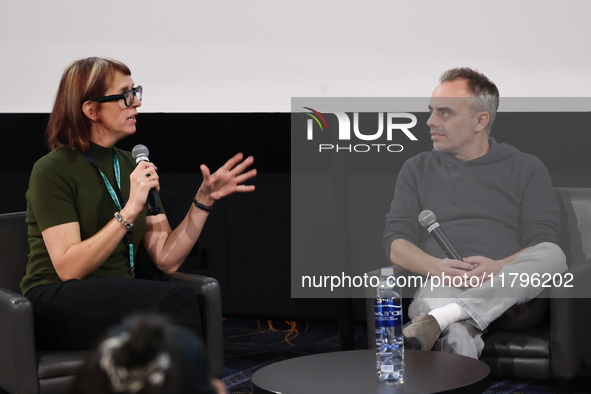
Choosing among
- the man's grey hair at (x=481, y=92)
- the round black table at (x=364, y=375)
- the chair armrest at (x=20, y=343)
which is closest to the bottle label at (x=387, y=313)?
the round black table at (x=364, y=375)

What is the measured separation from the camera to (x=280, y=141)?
357 centimetres

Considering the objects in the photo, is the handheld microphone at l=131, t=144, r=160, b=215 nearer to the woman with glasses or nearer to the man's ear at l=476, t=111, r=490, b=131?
the woman with glasses

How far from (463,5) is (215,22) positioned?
1111 millimetres

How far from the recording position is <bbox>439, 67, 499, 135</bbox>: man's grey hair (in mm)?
2791

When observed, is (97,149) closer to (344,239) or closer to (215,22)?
(215,22)

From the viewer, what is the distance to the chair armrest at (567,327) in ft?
7.45

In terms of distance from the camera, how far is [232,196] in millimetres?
3762

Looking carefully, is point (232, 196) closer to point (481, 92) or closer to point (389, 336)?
point (481, 92)

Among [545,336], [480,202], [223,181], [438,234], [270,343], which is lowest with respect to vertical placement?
[270,343]

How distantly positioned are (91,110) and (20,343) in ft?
2.50

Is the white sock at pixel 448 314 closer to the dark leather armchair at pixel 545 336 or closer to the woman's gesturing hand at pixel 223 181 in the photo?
the dark leather armchair at pixel 545 336

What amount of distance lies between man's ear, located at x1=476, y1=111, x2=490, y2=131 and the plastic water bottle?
1102 millimetres

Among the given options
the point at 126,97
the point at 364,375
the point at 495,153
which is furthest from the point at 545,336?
the point at 126,97

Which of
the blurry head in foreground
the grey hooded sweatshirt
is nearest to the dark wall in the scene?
the grey hooded sweatshirt
